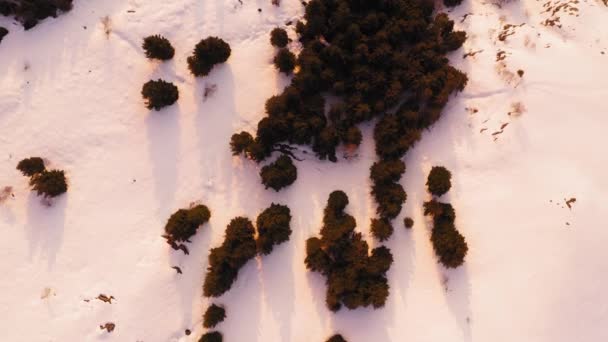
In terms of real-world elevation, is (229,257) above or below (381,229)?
above

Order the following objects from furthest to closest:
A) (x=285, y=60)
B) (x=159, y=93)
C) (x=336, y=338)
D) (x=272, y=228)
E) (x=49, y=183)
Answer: (x=285, y=60) < (x=159, y=93) < (x=49, y=183) < (x=272, y=228) < (x=336, y=338)

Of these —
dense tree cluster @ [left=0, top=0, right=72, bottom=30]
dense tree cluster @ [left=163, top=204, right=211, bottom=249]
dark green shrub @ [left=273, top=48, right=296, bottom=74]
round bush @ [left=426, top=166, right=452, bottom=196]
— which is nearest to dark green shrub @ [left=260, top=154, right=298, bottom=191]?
dense tree cluster @ [left=163, top=204, right=211, bottom=249]

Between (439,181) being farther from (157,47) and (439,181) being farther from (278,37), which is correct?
(157,47)

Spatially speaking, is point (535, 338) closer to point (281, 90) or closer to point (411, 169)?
point (411, 169)

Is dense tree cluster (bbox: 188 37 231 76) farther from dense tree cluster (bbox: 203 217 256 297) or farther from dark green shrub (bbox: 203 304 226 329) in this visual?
dark green shrub (bbox: 203 304 226 329)

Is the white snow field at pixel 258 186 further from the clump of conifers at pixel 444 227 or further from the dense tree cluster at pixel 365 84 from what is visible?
the dense tree cluster at pixel 365 84

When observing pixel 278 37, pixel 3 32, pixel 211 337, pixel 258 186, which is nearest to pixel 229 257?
pixel 211 337
